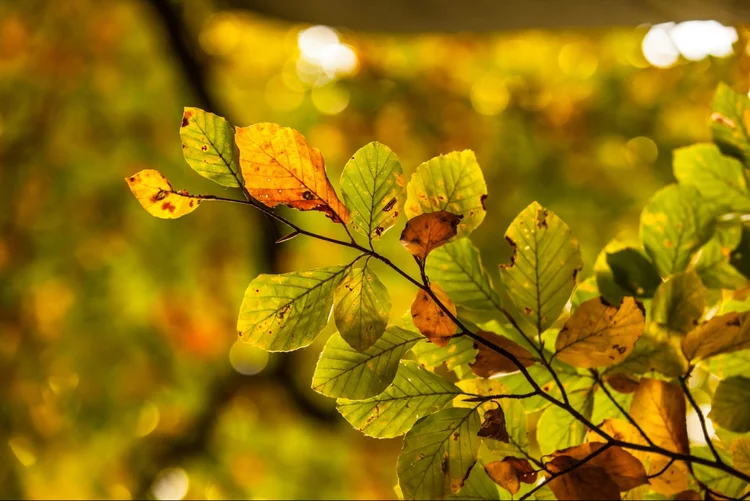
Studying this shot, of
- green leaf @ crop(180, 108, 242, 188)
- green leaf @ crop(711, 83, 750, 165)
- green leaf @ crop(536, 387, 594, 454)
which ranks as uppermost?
green leaf @ crop(711, 83, 750, 165)

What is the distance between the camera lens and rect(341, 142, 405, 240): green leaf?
41 centimetres

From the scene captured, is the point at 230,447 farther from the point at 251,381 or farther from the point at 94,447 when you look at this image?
the point at 94,447

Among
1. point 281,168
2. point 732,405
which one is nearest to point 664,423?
point 732,405

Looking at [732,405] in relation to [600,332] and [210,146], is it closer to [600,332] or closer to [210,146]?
[600,332]

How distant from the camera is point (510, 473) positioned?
420 mm

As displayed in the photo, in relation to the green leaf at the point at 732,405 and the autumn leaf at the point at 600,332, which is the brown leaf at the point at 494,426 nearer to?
the autumn leaf at the point at 600,332

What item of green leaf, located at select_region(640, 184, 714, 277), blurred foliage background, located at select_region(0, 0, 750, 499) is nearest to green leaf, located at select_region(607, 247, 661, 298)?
green leaf, located at select_region(640, 184, 714, 277)

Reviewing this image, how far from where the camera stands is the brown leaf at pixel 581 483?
41cm

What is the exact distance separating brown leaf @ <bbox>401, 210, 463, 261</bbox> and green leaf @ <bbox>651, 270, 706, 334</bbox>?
0.80 feet

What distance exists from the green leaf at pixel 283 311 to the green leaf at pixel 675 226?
36 centimetres

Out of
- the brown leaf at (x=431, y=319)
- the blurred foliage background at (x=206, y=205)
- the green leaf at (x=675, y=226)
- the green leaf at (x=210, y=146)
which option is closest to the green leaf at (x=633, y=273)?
the green leaf at (x=675, y=226)

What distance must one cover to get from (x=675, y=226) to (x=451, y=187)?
287mm

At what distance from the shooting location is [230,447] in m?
3.60

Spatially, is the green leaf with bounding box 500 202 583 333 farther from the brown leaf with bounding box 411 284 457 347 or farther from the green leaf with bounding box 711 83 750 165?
the green leaf with bounding box 711 83 750 165
